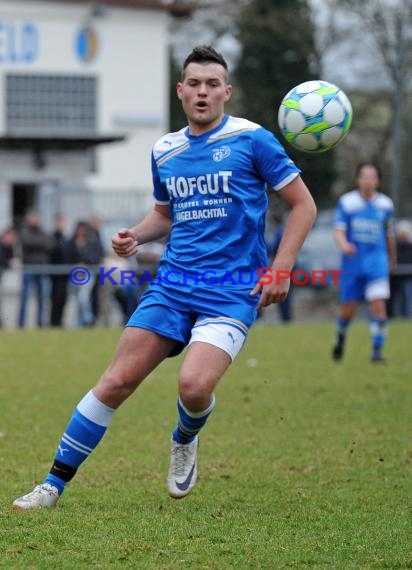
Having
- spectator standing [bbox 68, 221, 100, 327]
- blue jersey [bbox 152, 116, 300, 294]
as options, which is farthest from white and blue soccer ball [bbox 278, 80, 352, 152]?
spectator standing [bbox 68, 221, 100, 327]

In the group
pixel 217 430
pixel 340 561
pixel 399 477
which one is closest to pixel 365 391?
pixel 217 430

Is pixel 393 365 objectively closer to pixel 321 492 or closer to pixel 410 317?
pixel 321 492

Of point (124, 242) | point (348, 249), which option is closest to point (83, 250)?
point (348, 249)

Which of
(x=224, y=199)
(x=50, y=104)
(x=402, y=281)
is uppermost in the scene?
(x=224, y=199)

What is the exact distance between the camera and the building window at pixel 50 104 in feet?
120

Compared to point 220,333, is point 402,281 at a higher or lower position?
lower

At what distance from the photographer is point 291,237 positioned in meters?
5.90

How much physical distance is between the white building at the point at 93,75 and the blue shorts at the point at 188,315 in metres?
28.1

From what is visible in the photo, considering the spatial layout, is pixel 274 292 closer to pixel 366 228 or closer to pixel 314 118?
pixel 314 118

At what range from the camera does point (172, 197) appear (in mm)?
6156

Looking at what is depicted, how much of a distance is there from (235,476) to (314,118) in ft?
7.15

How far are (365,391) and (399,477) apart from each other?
4.43m

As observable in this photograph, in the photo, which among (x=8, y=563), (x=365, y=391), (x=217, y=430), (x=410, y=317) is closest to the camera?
(x=8, y=563)

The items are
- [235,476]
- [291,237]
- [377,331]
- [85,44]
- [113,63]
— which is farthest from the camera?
[113,63]
